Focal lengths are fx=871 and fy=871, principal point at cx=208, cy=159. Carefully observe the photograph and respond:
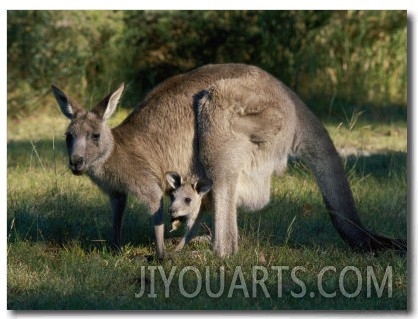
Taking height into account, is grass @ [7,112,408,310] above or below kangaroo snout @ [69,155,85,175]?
below

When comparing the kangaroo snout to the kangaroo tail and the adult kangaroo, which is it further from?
the kangaroo tail

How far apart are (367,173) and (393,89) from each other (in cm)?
351

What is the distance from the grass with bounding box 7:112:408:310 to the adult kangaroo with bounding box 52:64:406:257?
0.77ft

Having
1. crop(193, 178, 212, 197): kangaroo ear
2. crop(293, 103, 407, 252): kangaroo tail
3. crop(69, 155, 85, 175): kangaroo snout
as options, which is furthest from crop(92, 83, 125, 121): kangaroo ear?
crop(293, 103, 407, 252): kangaroo tail

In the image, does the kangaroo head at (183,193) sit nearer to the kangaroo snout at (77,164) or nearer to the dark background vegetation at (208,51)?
the kangaroo snout at (77,164)

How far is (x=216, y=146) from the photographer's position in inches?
247

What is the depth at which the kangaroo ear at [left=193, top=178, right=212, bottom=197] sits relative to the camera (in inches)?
248

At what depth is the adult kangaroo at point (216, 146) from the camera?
20.5ft

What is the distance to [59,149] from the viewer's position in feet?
32.1

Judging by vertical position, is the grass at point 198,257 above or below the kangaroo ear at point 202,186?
below

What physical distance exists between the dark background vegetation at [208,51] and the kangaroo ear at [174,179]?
516cm

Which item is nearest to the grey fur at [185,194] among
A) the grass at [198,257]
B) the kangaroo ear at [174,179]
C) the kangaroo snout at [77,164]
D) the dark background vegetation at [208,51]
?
the kangaroo ear at [174,179]
